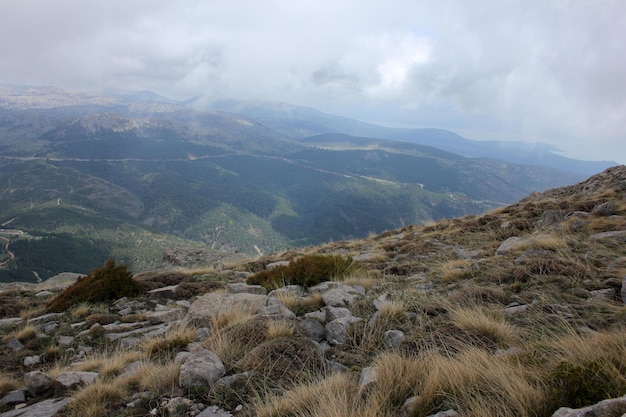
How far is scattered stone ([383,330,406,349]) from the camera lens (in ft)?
14.7

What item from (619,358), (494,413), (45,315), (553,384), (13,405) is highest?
(619,358)

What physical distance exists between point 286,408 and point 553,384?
7.46 feet

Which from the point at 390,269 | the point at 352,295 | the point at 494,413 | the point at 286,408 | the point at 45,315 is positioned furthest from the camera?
the point at 390,269

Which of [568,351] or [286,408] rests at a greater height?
[568,351]

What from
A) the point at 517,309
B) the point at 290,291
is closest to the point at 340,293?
the point at 290,291

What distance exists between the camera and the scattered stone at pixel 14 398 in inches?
173

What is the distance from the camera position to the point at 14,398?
4.42m

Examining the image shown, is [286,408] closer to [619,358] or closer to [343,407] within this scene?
[343,407]

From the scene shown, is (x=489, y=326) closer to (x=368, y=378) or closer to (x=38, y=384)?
(x=368, y=378)

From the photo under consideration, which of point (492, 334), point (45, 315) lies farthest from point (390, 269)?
point (45, 315)

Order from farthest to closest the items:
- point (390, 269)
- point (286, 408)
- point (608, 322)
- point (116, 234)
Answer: point (116, 234) → point (390, 269) → point (608, 322) → point (286, 408)

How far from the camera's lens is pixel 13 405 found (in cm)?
434

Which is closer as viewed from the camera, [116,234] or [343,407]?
[343,407]

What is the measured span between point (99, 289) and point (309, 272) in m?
6.51
